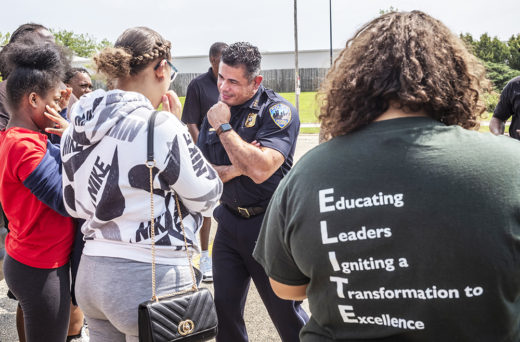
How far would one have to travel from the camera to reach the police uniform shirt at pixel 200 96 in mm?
4973

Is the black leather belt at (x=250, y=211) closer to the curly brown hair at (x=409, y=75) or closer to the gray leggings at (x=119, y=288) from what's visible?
the gray leggings at (x=119, y=288)

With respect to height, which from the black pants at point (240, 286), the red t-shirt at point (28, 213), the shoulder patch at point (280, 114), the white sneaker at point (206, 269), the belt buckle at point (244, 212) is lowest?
the white sneaker at point (206, 269)

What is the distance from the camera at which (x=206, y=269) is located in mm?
4547

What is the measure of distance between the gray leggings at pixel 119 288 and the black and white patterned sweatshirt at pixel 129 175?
0.14 ft

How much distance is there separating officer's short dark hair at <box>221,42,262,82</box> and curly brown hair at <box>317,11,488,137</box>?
63.3 inches

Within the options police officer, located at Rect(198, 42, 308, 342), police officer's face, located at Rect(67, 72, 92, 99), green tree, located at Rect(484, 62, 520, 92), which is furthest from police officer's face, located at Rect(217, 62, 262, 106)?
green tree, located at Rect(484, 62, 520, 92)

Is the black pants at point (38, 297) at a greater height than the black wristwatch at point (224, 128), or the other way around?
the black wristwatch at point (224, 128)

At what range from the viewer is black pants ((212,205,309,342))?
2670mm

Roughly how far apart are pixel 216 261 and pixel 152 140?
133cm

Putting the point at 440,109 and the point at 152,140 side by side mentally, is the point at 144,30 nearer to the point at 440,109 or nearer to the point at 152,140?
the point at 152,140

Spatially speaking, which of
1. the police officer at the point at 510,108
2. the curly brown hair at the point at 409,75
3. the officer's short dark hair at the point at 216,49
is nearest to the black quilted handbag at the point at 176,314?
the curly brown hair at the point at 409,75

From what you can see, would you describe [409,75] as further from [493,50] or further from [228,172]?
[493,50]

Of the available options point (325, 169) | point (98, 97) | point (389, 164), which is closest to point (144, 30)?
point (98, 97)

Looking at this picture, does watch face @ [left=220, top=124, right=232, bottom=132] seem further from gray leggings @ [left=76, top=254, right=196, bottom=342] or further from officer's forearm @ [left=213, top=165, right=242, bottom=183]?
gray leggings @ [left=76, top=254, right=196, bottom=342]
